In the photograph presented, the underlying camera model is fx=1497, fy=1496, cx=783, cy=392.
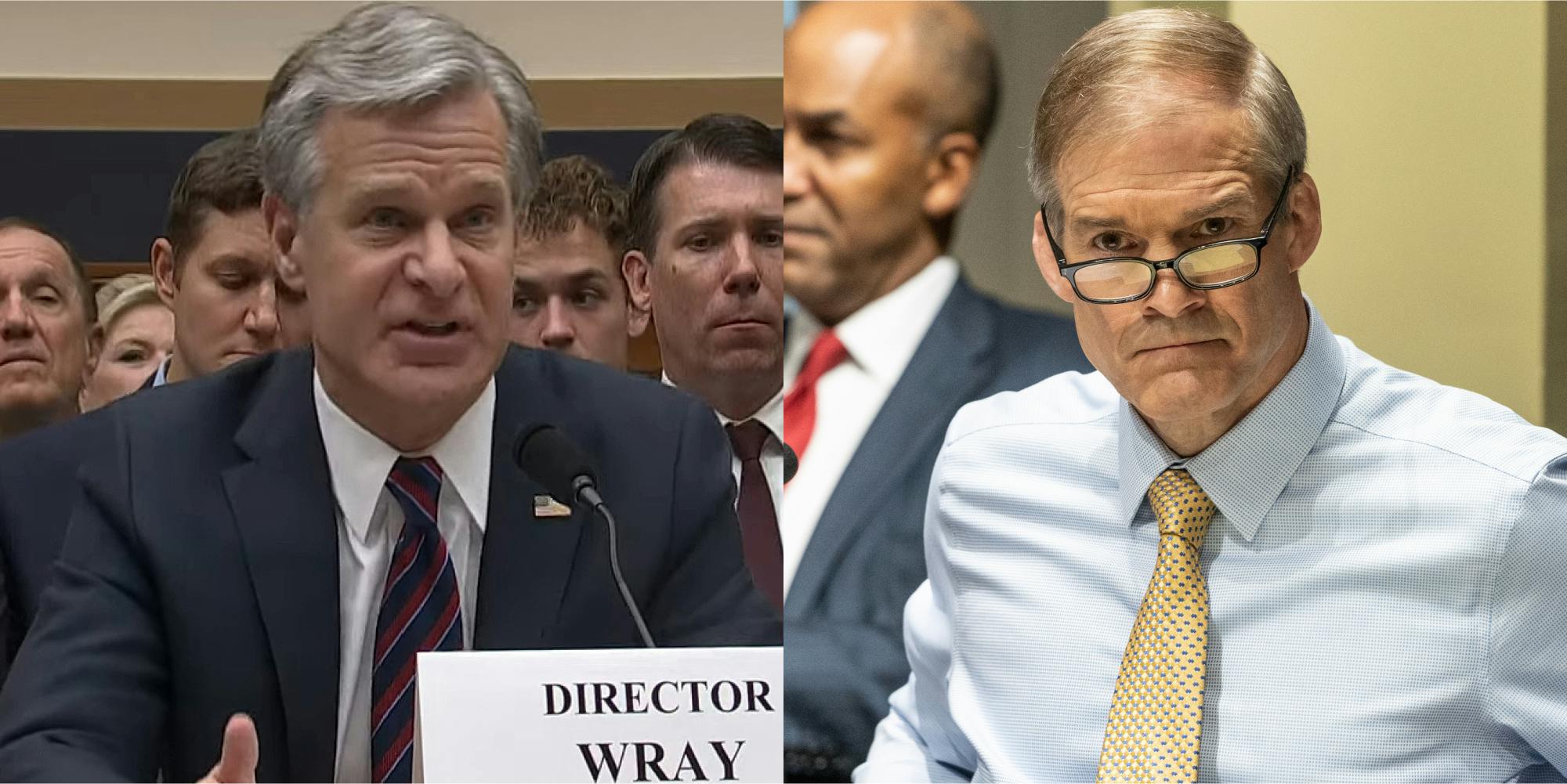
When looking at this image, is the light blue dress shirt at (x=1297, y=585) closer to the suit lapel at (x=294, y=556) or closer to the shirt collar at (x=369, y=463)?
the shirt collar at (x=369, y=463)

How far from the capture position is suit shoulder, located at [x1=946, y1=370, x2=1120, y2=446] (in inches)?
88.4

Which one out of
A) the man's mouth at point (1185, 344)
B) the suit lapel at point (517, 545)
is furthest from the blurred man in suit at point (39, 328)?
the man's mouth at point (1185, 344)

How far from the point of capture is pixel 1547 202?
240cm

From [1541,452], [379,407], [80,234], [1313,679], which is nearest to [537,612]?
[379,407]

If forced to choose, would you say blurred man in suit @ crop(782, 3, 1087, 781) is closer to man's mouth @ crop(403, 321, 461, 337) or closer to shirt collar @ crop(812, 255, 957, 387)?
shirt collar @ crop(812, 255, 957, 387)

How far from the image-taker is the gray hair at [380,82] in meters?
2.23

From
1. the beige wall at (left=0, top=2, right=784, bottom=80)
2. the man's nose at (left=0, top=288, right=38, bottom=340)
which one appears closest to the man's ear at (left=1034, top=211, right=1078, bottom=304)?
the beige wall at (left=0, top=2, right=784, bottom=80)

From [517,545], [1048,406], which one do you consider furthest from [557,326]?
[1048,406]

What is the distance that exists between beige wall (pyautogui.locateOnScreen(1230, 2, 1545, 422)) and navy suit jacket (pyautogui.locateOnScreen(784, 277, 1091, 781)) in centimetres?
49

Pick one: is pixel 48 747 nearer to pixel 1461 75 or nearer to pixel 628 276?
pixel 628 276

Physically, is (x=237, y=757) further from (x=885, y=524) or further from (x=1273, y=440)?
(x=1273, y=440)

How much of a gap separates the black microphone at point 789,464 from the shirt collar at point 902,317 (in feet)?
0.61

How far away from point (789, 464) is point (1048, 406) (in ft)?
1.48

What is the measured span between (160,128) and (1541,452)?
78.0 inches
